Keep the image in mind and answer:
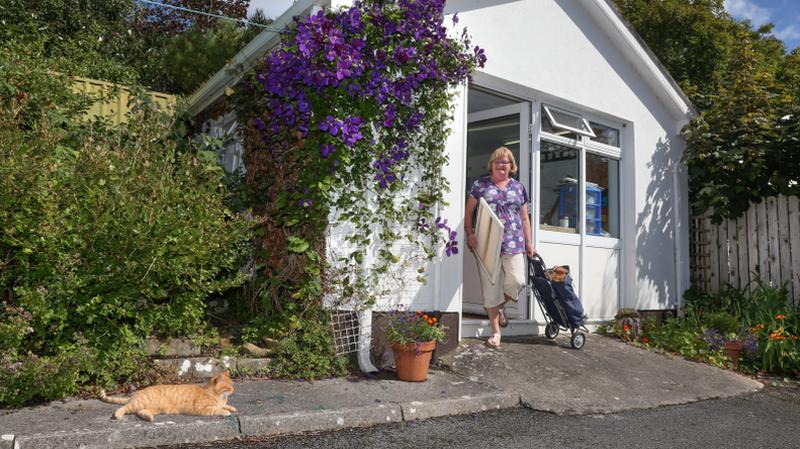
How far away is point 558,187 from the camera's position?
23.1 ft

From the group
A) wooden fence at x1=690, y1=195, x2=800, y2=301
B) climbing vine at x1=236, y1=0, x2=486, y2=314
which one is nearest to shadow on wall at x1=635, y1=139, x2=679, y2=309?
wooden fence at x1=690, y1=195, x2=800, y2=301

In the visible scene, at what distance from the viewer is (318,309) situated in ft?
15.3

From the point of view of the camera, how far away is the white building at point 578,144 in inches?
240

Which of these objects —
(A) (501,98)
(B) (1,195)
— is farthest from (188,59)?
(B) (1,195)

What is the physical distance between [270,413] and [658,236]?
6.08 metres

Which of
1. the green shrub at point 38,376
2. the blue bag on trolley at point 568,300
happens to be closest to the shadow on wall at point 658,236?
the blue bag on trolley at point 568,300

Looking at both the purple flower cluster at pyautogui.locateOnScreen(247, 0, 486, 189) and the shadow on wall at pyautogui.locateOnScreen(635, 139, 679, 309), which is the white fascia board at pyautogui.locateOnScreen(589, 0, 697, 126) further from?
the purple flower cluster at pyautogui.locateOnScreen(247, 0, 486, 189)

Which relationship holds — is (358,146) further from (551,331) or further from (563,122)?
(563,122)

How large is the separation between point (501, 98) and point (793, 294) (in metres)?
4.35

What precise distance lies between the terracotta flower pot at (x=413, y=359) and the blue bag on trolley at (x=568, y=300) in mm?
1777

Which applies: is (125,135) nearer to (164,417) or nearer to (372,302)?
(372,302)

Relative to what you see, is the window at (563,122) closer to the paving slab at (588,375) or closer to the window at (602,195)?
the window at (602,195)

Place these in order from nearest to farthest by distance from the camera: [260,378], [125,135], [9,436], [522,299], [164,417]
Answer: [9,436] → [164,417] → [260,378] → [125,135] → [522,299]

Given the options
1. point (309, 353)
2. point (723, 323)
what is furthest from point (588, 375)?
point (723, 323)
